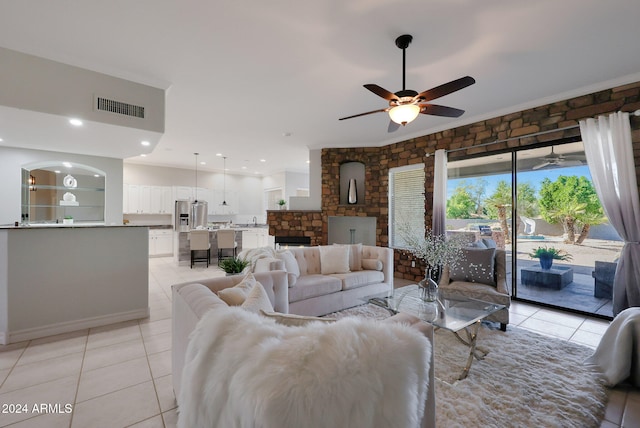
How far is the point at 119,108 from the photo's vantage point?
2965 mm

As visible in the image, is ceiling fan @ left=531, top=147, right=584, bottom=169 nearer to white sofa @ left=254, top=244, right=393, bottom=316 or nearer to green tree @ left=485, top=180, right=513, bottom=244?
green tree @ left=485, top=180, right=513, bottom=244

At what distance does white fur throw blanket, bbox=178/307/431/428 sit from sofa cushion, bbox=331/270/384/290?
100 inches

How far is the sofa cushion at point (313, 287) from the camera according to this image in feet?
10.1

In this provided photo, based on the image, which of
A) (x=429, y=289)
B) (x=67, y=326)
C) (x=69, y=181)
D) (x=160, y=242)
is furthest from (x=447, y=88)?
(x=160, y=242)

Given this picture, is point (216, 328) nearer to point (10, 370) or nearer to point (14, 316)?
point (10, 370)

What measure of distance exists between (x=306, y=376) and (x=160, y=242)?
26.8ft

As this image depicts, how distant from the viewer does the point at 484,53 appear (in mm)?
2551

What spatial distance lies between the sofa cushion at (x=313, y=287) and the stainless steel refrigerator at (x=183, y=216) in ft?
16.9

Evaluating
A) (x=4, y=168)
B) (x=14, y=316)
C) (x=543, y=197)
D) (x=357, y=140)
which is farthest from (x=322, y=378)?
(x=4, y=168)

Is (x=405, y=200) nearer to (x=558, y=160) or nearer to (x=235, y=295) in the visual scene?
(x=558, y=160)

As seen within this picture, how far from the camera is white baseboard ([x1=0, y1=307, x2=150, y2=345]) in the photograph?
2.58 meters

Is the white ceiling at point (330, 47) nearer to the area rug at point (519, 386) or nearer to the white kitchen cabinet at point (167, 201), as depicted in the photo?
the area rug at point (519, 386)

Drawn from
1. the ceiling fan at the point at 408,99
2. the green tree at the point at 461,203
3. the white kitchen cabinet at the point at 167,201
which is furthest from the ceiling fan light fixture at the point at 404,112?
the white kitchen cabinet at the point at 167,201

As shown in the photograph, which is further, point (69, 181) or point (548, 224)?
point (69, 181)
